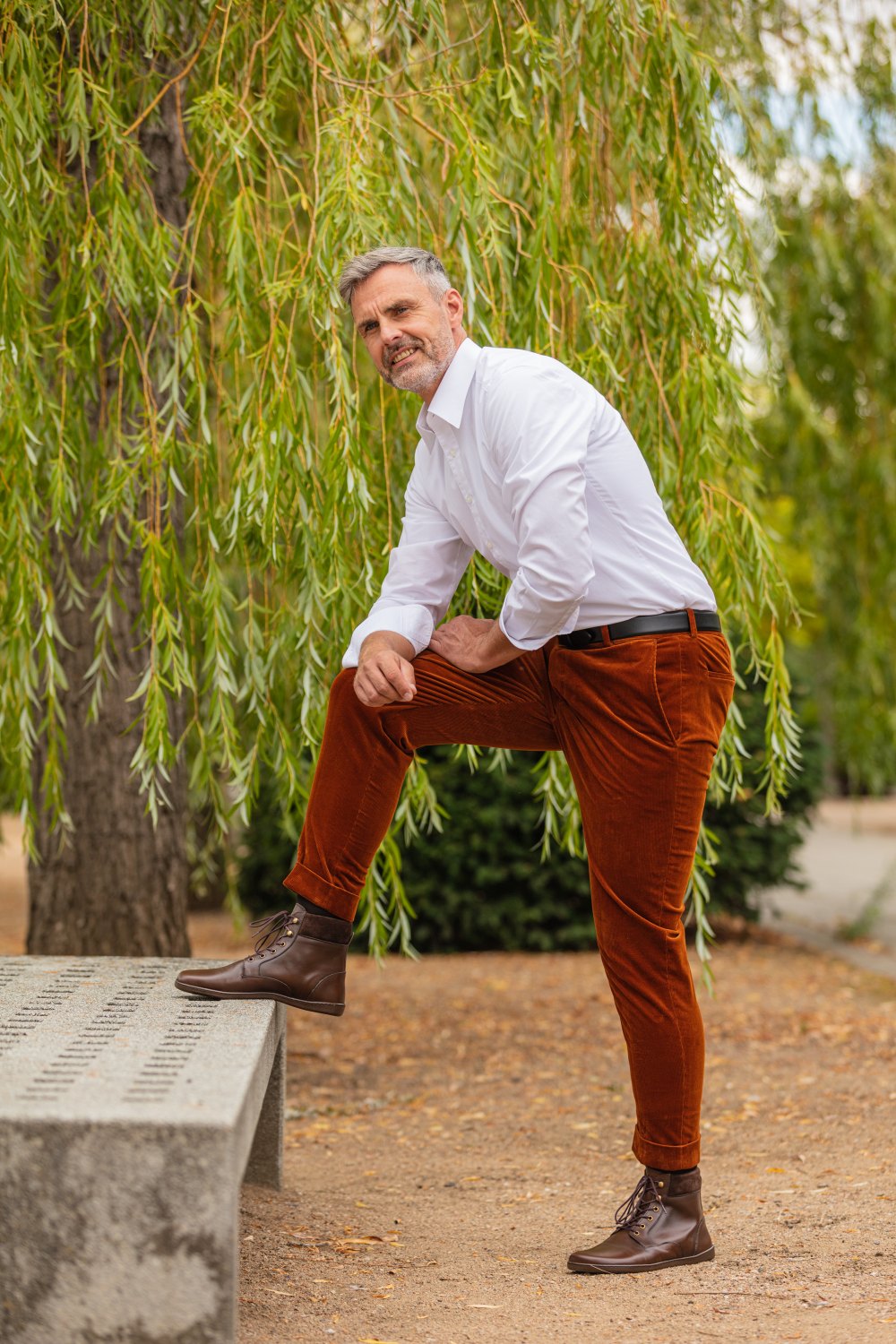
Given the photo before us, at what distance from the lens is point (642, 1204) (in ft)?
9.27

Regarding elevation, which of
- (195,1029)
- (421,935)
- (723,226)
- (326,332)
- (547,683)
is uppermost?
(723,226)

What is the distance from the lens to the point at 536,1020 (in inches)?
226

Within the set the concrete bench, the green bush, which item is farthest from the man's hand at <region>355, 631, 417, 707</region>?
the green bush

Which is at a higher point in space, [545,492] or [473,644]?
[545,492]

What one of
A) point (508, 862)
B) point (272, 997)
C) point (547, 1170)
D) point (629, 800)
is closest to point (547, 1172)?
point (547, 1170)

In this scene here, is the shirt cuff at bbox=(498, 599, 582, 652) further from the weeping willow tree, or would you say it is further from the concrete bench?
the concrete bench

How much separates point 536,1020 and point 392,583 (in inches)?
124

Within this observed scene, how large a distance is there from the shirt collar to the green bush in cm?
394

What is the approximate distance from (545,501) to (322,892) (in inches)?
35.7

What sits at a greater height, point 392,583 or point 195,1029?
point 392,583

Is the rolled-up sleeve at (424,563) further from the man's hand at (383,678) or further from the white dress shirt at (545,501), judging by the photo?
the man's hand at (383,678)

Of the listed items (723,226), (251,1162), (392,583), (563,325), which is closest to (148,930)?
(251,1162)

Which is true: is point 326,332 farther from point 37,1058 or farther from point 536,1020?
point 536,1020

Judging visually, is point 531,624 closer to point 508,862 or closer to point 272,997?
point 272,997
